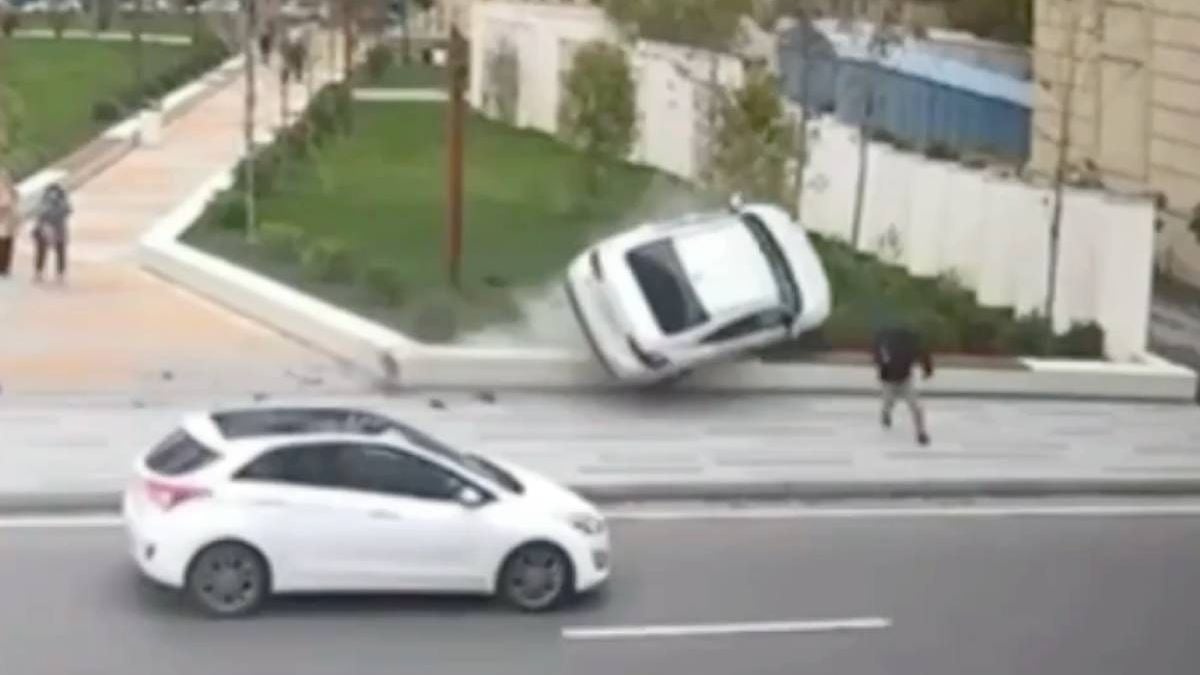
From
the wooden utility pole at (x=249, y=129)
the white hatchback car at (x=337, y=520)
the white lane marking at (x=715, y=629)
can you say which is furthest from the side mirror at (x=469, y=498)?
the wooden utility pole at (x=249, y=129)

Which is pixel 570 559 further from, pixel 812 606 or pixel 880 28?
pixel 880 28

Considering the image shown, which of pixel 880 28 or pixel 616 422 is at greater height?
pixel 880 28

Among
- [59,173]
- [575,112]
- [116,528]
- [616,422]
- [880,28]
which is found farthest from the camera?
[575,112]

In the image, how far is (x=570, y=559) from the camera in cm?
1970

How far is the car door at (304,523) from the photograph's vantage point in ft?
62.4

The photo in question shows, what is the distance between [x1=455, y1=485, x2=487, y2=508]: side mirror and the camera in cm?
1950

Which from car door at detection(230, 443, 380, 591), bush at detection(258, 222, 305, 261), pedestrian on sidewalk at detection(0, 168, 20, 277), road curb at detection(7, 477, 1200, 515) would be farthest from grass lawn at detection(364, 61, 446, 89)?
car door at detection(230, 443, 380, 591)

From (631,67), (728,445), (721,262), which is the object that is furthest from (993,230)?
(631,67)

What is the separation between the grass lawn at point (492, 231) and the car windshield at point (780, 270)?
1.00 m

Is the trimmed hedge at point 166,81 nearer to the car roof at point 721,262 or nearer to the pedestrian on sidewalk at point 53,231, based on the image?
the pedestrian on sidewalk at point 53,231

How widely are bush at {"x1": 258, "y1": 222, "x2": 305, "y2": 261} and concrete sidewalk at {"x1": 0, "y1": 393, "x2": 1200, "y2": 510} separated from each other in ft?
24.6

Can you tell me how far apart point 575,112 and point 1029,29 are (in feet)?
41.9

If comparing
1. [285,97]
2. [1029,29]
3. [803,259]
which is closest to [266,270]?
[803,259]

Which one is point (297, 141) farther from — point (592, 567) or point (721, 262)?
point (592, 567)
